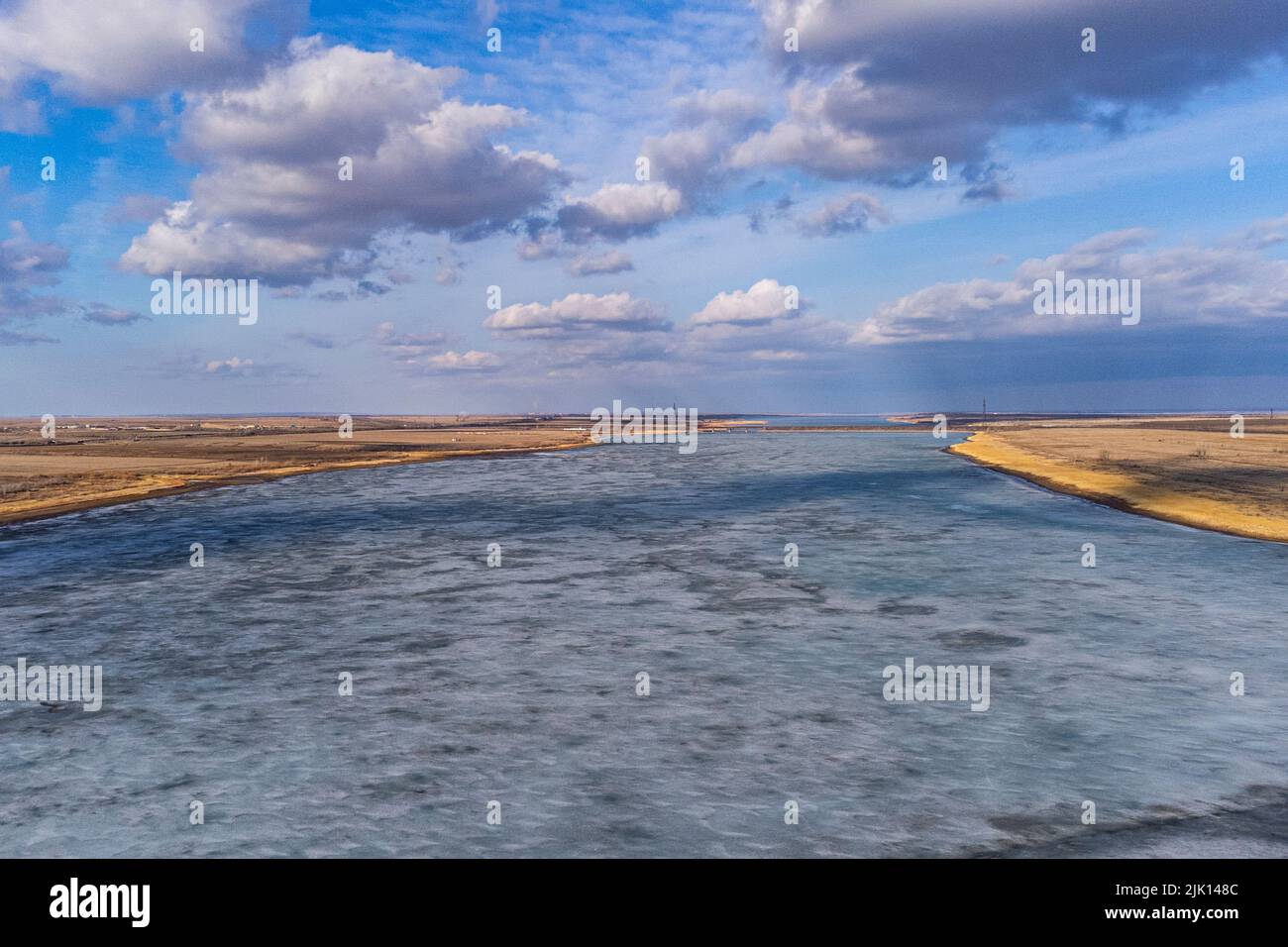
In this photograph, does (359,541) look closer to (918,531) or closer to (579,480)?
(918,531)

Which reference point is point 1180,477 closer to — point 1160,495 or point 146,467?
point 1160,495

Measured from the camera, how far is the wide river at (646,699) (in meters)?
8.70

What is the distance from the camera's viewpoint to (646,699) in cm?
1279

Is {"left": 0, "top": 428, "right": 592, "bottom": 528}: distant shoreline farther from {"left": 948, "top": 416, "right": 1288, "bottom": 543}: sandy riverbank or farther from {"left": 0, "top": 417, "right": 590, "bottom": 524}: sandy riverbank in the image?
{"left": 948, "top": 416, "right": 1288, "bottom": 543}: sandy riverbank

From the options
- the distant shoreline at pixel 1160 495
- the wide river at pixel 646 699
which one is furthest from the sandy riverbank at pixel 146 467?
the distant shoreline at pixel 1160 495

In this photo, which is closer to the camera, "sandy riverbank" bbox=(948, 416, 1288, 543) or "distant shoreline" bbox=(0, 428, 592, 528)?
"sandy riverbank" bbox=(948, 416, 1288, 543)

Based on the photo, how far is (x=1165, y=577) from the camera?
21.7 m

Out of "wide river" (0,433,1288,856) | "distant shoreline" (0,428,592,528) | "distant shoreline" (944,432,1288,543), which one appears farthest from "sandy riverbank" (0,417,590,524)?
"distant shoreline" (944,432,1288,543)

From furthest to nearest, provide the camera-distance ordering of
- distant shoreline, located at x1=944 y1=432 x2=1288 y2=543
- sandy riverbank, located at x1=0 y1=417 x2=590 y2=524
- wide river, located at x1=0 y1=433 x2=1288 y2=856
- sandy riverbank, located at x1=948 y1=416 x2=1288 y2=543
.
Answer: sandy riverbank, located at x1=0 y1=417 x2=590 y2=524
sandy riverbank, located at x1=948 y1=416 x2=1288 y2=543
distant shoreline, located at x1=944 y1=432 x2=1288 y2=543
wide river, located at x1=0 y1=433 x2=1288 y2=856

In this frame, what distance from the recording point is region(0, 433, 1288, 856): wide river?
8703mm

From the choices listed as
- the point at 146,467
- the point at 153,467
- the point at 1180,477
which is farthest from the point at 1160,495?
the point at 146,467

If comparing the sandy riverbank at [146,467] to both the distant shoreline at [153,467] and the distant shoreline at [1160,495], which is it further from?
the distant shoreline at [1160,495]
